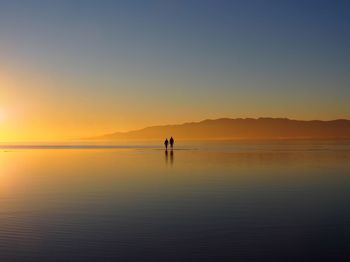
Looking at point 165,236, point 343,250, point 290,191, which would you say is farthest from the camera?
point 290,191

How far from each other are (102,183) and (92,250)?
12.8 meters

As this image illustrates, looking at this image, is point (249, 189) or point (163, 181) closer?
point (249, 189)

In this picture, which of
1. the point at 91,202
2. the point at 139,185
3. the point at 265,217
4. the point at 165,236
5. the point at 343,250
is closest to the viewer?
the point at 343,250

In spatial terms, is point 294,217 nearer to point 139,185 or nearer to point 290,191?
point 290,191

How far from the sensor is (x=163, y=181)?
76.2 ft

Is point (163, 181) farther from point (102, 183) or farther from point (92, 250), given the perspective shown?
point (92, 250)

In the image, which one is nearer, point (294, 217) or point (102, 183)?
point (294, 217)

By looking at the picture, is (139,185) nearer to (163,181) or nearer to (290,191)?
(163,181)

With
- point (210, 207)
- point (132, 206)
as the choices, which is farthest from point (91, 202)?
point (210, 207)

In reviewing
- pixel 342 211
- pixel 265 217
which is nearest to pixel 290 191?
pixel 342 211

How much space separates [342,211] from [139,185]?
10.2 metres

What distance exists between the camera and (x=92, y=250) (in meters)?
9.77

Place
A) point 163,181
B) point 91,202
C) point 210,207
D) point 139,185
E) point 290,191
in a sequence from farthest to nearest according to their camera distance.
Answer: point 163,181 < point 139,185 < point 290,191 < point 91,202 < point 210,207

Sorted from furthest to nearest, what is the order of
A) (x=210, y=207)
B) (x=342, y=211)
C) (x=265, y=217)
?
(x=210, y=207), (x=342, y=211), (x=265, y=217)
